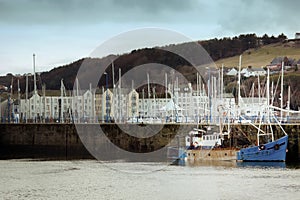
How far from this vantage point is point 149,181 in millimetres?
43719

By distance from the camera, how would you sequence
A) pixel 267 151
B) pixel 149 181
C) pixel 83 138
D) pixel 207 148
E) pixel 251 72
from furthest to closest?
pixel 251 72, pixel 83 138, pixel 207 148, pixel 267 151, pixel 149 181

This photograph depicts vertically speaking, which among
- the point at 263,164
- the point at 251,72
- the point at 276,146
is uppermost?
the point at 251,72

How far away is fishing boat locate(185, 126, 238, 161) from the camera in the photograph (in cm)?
5635

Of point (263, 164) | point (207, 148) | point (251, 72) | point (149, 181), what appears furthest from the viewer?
point (251, 72)

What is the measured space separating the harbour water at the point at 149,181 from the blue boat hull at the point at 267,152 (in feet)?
4.45

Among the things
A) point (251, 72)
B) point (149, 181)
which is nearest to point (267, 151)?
point (149, 181)

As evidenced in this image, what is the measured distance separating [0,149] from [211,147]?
28.7 m

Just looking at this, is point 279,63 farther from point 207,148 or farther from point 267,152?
point 267,152

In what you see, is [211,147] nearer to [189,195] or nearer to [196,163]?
[196,163]

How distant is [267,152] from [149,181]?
1444cm

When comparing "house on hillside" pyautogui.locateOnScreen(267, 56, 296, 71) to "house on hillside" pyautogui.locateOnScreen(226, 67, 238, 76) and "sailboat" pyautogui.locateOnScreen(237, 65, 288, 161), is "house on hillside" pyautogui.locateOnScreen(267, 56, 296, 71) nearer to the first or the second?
"house on hillside" pyautogui.locateOnScreen(226, 67, 238, 76)

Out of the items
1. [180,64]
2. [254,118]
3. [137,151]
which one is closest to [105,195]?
[137,151]

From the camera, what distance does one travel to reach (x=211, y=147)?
189 feet

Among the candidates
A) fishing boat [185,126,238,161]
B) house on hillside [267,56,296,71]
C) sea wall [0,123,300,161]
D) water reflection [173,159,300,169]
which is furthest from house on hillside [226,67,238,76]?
water reflection [173,159,300,169]
